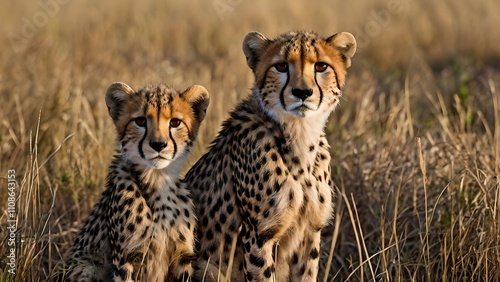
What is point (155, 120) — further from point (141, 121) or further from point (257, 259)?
point (257, 259)

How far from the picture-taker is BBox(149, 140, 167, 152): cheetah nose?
3.54 meters

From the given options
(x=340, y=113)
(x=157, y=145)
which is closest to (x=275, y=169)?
(x=157, y=145)

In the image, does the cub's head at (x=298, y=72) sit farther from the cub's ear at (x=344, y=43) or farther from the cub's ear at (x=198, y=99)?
the cub's ear at (x=198, y=99)

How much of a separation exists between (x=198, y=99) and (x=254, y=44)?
12.9 inches

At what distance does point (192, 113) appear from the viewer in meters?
3.78

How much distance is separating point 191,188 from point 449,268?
128 centimetres

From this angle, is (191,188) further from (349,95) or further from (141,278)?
(349,95)

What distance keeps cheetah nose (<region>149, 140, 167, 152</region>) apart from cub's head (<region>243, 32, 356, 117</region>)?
461mm

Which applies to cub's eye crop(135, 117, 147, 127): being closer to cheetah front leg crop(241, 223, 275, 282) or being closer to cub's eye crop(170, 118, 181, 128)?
Answer: cub's eye crop(170, 118, 181, 128)

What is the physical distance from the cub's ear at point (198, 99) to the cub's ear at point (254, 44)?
0.25 metres

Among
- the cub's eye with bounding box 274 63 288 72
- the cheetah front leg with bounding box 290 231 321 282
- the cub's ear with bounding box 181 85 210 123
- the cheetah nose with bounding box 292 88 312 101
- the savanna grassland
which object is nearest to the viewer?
the cheetah nose with bounding box 292 88 312 101

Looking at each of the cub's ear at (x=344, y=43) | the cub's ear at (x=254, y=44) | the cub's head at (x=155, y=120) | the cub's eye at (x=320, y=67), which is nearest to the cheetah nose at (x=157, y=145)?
the cub's head at (x=155, y=120)

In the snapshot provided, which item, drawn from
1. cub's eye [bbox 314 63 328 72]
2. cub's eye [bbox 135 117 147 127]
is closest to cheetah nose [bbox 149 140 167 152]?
cub's eye [bbox 135 117 147 127]

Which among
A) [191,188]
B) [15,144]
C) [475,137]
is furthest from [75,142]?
[475,137]
